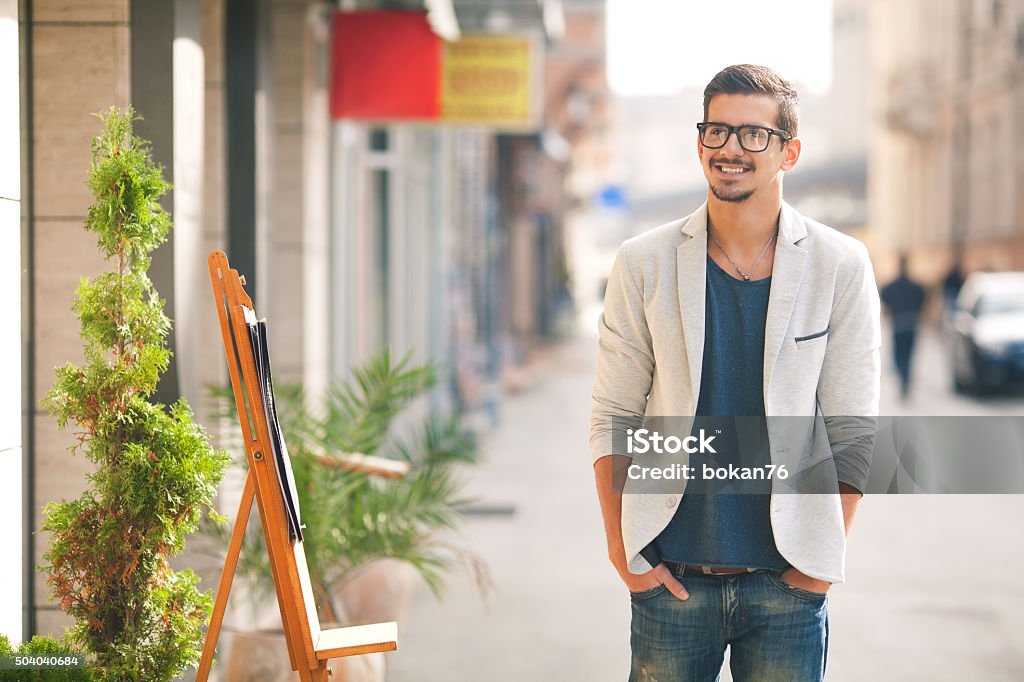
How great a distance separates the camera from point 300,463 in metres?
4.81

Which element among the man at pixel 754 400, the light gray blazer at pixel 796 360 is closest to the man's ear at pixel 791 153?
the man at pixel 754 400

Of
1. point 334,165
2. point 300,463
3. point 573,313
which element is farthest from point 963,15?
point 300,463

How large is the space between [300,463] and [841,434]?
253 cm

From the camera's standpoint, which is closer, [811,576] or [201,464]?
[811,576]

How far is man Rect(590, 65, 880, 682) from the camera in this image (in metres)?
A: 2.74

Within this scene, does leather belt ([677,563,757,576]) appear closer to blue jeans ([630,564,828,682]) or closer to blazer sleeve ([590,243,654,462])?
blue jeans ([630,564,828,682])

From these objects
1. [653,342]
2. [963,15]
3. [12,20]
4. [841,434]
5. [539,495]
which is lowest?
[539,495]

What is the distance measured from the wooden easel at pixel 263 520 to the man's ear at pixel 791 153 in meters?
1.27

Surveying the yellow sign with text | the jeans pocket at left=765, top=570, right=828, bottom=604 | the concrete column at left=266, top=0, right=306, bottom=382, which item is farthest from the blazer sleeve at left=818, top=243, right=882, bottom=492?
the yellow sign with text

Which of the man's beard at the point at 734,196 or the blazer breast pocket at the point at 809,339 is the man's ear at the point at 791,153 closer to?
the man's beard at the point at 734,196

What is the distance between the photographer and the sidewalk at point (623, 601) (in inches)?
226

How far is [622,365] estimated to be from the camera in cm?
287

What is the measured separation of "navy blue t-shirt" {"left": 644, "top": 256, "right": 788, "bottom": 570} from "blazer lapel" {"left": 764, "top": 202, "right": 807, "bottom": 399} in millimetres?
48

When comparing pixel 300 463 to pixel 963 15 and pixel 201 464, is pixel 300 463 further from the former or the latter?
pixel 963 15
